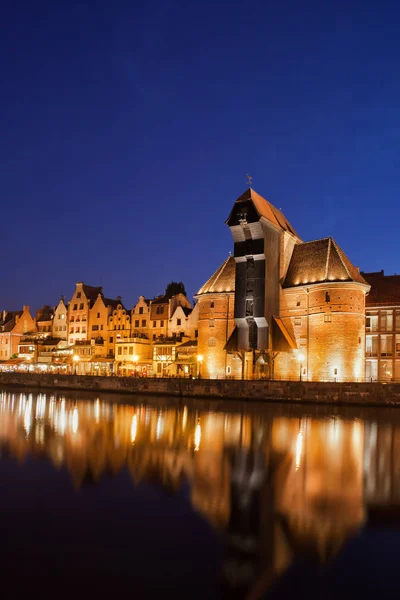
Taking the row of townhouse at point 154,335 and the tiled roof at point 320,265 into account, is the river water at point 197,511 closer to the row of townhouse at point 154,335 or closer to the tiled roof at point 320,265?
Result: the tiled roof at point 320,265

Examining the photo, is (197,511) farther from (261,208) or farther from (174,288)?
(174,288)

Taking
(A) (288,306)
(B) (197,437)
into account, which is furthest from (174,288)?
(B) (197,437)

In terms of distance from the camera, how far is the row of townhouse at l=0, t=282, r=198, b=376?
219ft

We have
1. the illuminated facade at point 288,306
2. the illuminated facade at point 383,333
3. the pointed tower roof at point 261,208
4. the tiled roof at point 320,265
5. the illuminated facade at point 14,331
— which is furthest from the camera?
the illuminated facade at point 14,331

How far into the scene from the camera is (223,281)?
2295 inches

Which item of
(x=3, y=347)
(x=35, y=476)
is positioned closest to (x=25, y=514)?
(x=35, y=476)

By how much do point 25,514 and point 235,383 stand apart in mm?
35326

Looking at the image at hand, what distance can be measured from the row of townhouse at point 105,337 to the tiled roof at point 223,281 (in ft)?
28.6

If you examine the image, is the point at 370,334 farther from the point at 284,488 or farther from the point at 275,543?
the point at 275,543

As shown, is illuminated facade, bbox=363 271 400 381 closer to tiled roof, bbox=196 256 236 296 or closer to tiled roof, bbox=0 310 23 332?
tiled roof, bbox=196 256 236 296

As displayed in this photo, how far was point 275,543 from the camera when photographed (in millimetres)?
11992

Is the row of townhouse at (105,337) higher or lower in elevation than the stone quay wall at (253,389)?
higher

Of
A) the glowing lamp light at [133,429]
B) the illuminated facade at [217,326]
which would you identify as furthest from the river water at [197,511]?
the illuminated facade at [217,326]

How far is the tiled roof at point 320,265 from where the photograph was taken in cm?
5006
